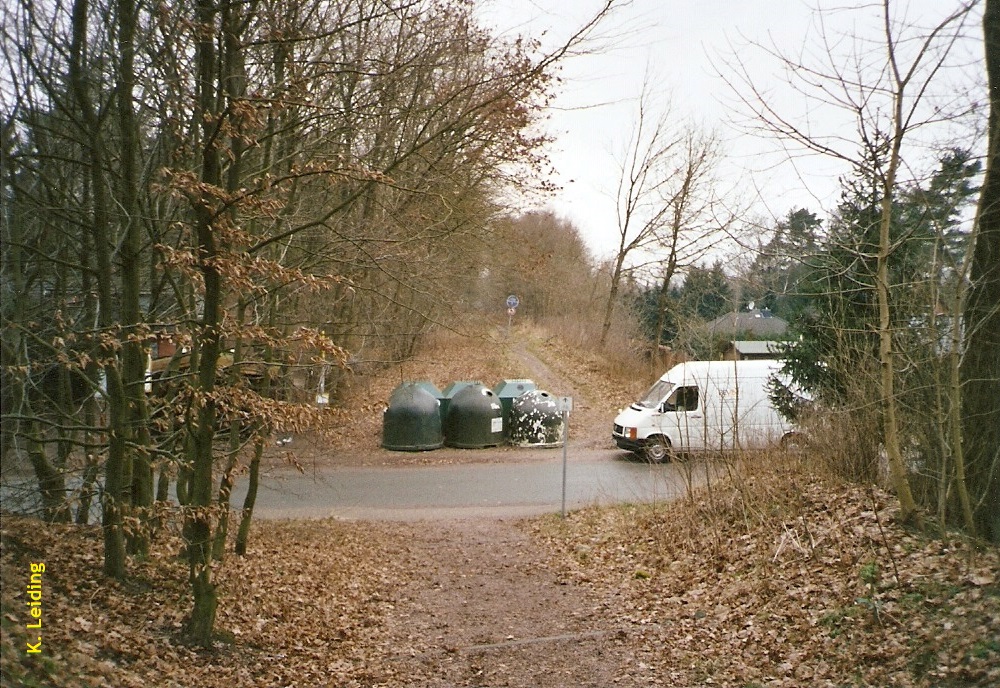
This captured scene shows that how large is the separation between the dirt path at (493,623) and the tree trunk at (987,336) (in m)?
3.51

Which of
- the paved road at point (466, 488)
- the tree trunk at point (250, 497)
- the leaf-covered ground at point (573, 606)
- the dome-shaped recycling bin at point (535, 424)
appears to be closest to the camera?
the leaf-covered ground at point (573, 606)

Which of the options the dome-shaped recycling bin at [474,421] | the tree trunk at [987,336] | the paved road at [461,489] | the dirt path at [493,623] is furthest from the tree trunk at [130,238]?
the dome-shaped recycling bin at [474,421]

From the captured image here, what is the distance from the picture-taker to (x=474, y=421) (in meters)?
21.8

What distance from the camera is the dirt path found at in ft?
23.1

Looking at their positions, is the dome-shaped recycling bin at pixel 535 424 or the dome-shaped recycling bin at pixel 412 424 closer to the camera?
the dome-shaped recycling bin at pixel 412 424

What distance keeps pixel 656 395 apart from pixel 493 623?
1213 centimetres

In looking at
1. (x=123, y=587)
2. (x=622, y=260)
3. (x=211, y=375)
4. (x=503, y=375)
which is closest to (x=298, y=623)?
(x=123, y=587)

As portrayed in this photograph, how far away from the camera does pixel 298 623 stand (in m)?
8.37

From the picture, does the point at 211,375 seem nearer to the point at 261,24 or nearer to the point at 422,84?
the point at 261,24

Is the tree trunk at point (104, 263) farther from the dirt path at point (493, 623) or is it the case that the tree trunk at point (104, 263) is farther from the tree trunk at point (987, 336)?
the tree trunk at point (987, 336)

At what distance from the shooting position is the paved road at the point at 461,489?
1520cm

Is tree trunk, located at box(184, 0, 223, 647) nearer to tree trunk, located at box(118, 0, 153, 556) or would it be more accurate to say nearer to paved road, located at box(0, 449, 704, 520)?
tree trunk, located at box(118, 0, 153, 556)

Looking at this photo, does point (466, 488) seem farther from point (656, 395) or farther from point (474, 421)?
point (656, 395)

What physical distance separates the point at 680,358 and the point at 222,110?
24.3m
